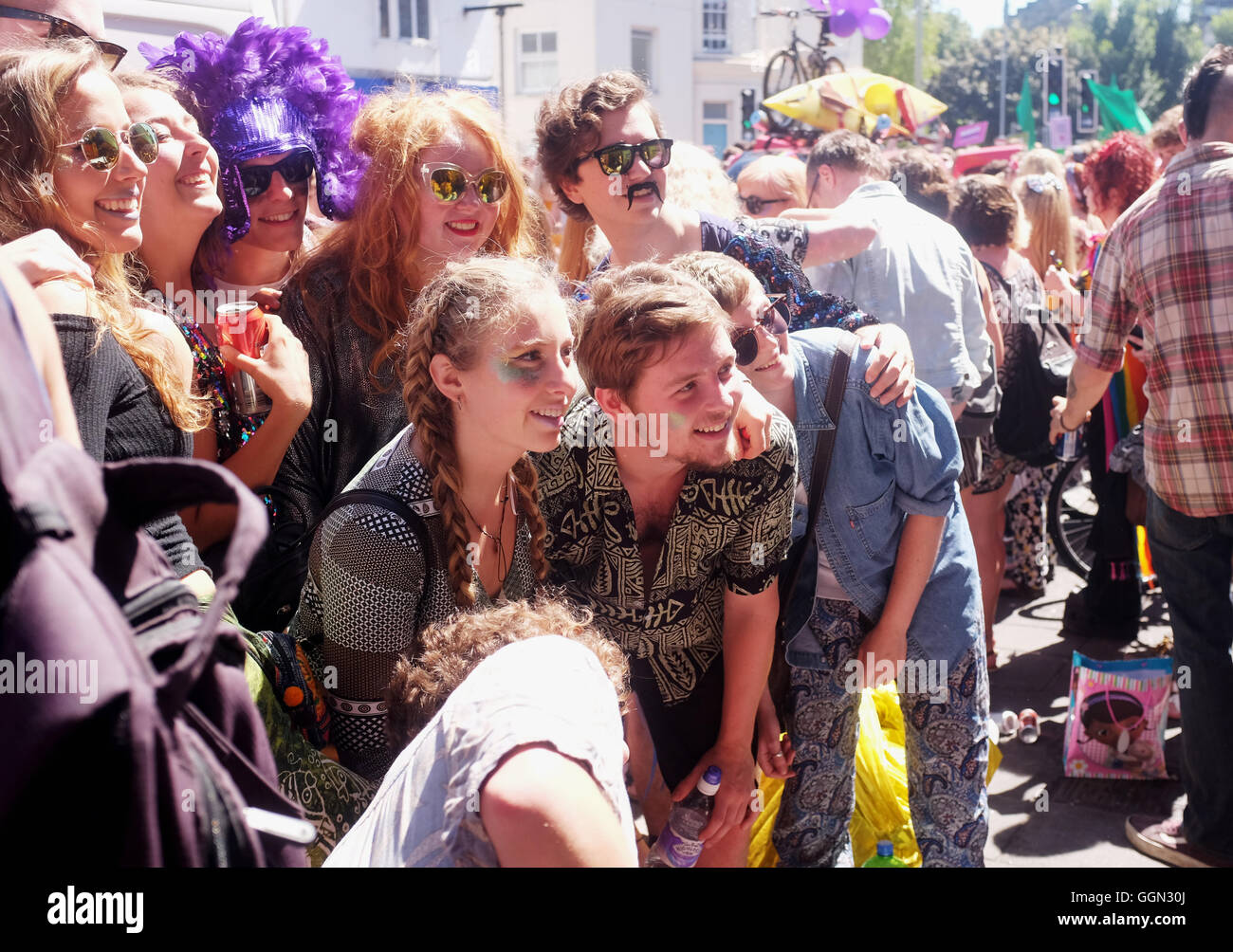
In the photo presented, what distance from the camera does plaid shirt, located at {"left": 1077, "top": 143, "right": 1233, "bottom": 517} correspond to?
9.73ft

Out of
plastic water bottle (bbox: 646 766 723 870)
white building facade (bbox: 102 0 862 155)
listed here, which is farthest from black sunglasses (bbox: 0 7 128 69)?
white building facade (bbox: 102 0 862 155)

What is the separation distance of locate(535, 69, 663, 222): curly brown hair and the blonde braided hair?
1.02 meters

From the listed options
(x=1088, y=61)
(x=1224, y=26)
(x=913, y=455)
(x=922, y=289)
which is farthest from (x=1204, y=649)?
(x=1224, y=26)

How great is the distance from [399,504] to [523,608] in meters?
0.42

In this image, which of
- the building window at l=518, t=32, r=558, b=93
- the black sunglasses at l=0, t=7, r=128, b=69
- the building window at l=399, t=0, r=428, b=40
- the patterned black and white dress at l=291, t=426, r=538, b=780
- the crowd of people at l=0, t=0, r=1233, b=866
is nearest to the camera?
the crowd of people at l=0, t=0, r=1233, b=866


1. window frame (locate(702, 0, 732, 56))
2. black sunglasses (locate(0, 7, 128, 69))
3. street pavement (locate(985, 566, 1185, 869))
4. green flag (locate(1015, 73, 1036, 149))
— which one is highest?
window frame (locate(702, 0, 732, 56))

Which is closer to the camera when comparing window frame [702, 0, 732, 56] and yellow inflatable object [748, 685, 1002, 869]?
yellow inflatable object [748, 685, 1002, 869]

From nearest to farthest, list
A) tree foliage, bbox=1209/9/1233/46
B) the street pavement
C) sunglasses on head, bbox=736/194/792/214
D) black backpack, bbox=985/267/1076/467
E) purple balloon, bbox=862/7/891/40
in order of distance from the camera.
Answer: the street pavement < black backpack, bbox=985/267/1076/467 < sunglasses on head, bbox=736/194/792/214 < purple balloon, bbox=862/7/891/40 < tree foliage, bbox=1209/9/1233/46

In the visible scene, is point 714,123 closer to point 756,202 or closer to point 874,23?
point 874,23

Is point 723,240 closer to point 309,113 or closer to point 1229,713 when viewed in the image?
point 309,113

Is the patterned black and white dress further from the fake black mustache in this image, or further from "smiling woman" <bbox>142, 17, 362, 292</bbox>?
the fake black mustache

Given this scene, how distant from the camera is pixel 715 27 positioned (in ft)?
120

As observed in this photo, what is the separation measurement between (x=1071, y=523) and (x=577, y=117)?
14.0ft
